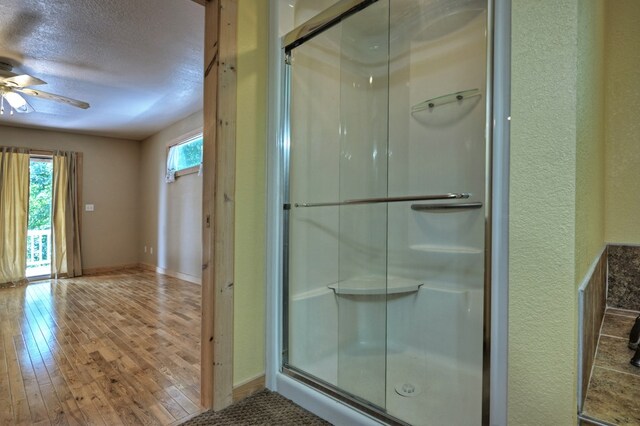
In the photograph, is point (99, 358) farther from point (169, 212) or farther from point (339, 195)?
point (169, 212)

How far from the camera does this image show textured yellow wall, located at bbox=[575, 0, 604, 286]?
2.64ft

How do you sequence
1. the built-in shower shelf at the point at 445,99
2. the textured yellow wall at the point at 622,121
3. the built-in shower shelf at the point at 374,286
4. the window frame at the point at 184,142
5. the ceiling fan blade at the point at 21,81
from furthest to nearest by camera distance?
the window frame at the point at 184,142, the ceiling fan blade at the point at 21,81, the built-in shower shelf at the point at 374,286, the built-in shower shelf at the point at 445,99, the textured yellow wall at the point at 622,121

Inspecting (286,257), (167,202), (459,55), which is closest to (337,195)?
(286,257)

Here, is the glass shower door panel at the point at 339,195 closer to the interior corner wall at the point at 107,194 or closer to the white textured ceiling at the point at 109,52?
the white textured ceiling at the point at 109,52

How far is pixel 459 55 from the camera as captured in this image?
1898mm

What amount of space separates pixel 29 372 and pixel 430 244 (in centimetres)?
273

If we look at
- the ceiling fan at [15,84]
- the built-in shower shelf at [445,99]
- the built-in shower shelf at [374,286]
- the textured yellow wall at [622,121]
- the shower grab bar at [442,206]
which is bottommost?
the built-in shower shelf at [374,286]

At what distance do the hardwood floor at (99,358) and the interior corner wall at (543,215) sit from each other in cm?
152

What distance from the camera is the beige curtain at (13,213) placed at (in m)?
4.62

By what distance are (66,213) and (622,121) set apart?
678cm

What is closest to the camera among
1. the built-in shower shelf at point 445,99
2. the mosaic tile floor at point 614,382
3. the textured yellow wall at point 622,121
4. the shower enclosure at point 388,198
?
the mosaic tile floor at point 614,382

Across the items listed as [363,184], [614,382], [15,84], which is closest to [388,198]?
[363,184]

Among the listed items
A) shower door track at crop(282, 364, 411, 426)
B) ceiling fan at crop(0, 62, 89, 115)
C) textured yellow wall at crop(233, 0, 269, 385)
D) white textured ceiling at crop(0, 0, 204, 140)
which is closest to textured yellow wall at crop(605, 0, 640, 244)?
shower door track at crop(282, 364, 411, 426)

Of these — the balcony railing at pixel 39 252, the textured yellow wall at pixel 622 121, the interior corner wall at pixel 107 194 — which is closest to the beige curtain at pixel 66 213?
the interior corner wall at pixel 107 194
